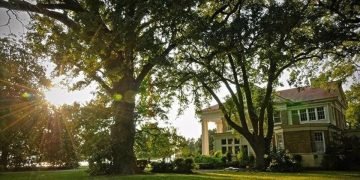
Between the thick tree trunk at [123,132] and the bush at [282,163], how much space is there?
42.0 feet

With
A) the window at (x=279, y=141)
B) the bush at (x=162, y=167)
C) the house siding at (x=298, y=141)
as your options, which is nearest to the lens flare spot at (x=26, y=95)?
the bush at (x=162, y=167)

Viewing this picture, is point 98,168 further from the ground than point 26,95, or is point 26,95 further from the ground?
point 26,95

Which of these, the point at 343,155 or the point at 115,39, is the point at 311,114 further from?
the point at 115,39

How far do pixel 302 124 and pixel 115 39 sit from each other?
86.3 feet

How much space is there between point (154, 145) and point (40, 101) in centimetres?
1067

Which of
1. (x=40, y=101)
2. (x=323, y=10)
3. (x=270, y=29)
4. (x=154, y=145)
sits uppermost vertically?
(x=323, y=10)

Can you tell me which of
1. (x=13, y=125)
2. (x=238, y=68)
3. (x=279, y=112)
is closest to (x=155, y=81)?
(x=238, y=68)

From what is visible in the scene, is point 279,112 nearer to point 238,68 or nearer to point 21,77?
point 238,68

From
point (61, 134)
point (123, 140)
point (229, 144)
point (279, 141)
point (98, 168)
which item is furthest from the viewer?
point (229, 144)

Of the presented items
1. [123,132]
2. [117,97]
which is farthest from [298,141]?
[117,97]

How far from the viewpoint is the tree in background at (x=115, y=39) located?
53.0ft

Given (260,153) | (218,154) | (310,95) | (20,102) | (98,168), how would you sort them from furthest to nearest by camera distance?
(218,154) < (310,95) < (260,153) < (98,168) < (20,102)

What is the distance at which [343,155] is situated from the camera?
33625mm

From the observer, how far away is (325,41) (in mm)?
18406
